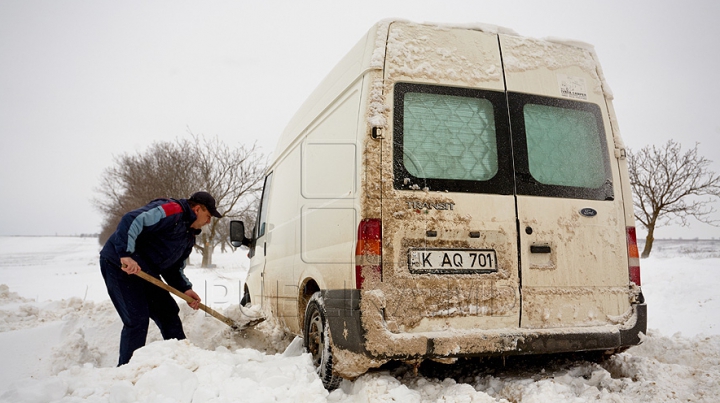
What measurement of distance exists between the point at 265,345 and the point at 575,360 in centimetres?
315

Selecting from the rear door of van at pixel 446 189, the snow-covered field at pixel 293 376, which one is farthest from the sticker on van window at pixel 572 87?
the snow-covered field at pixel 293 376

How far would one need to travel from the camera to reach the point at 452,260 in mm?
2832

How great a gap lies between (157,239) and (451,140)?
9.38ft

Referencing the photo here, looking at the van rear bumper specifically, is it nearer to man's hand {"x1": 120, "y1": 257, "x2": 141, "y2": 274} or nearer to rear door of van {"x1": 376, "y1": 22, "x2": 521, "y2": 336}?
rear door of van {"x1": 376, "y1": 22, "x2": 521, "y2": 336}

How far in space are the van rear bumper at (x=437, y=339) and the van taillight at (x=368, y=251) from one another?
0.42 feet

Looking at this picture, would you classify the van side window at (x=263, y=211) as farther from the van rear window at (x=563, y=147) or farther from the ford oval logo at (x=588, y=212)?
the ford oval logo at (x=588, y=212)

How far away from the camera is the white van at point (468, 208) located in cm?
276

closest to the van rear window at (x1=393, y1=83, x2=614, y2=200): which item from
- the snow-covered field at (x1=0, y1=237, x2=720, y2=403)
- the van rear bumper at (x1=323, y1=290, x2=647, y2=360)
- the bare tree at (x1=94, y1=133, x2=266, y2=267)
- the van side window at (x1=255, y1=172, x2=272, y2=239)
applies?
the van rear bumper at (x1=323, y1=290, x2=647, y2=360)

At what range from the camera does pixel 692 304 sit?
6.73 m

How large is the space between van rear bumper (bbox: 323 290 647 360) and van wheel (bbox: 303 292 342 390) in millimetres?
126

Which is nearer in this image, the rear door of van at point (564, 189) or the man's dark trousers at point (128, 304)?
the rear door of van at point (564, 189)

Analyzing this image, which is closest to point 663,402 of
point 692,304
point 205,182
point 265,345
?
point 265,345

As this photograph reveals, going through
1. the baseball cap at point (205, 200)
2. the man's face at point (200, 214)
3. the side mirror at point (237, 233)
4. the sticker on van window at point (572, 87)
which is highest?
the sticker on van window at point (572, 87)

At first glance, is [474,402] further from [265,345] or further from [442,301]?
[265,345]
